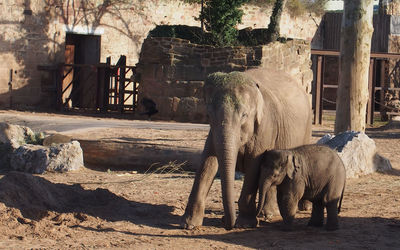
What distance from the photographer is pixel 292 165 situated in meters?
7.12

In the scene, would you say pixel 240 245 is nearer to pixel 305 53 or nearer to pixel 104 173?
pixel 104 173

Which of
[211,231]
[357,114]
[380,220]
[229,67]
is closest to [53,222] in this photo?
[211,231]

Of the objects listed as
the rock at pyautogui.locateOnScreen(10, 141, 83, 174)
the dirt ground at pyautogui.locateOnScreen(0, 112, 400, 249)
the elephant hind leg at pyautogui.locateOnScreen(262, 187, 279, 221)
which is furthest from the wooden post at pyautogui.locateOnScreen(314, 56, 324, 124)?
the elephant hind leg at pyautogui.locateOnScreen(262, 187, 279, 221)

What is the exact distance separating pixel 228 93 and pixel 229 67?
1321cm

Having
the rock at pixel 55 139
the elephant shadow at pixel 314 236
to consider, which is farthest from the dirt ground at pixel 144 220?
the rock at pixel 55 139

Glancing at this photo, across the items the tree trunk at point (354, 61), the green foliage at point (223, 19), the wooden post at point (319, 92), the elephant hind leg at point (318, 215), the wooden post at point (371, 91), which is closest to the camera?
the elephant hind leg at point (318, 215)

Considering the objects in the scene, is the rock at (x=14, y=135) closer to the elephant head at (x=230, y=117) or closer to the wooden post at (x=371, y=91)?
the elephant head at (x=230, y=117)

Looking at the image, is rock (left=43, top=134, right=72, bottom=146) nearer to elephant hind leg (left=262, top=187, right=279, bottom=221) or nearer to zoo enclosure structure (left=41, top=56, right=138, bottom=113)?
elephant hind leg (left=262, top=187, right=279, bottom=221)

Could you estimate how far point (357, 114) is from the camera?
12344 millimetres

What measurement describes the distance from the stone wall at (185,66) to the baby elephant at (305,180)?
12.4m

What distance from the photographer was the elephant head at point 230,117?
6.52 m

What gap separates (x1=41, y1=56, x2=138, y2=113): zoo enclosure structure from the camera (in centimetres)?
2255

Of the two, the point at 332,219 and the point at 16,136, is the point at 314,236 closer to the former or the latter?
the point at 332,219

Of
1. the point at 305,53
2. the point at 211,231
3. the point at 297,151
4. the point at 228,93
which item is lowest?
the point at 211,231
